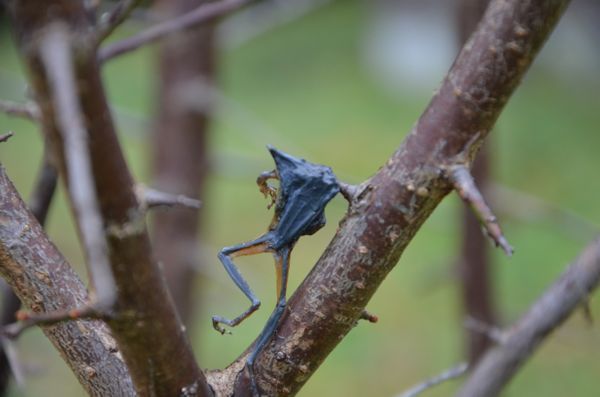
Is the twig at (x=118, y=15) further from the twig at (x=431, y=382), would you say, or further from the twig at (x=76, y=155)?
the twig at (x=431, y=382)

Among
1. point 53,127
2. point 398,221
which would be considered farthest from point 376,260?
point 53,127

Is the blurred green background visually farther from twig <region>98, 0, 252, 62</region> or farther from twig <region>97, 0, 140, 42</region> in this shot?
twig <region>97, 0, 140, 42</region>

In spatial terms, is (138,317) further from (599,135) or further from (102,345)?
(599,135)

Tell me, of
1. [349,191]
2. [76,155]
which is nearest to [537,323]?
[349,191]

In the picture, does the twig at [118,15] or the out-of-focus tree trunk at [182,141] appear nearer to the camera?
the twig at [118,15]

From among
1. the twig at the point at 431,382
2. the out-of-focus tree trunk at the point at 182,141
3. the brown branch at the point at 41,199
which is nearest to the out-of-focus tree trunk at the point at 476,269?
the out-of-focus tree trunk at the point at 182,141

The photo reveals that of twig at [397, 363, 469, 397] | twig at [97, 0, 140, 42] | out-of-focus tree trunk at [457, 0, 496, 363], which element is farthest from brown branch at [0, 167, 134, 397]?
out-of-focus tree trunk at [457, 0, 496, 363]
